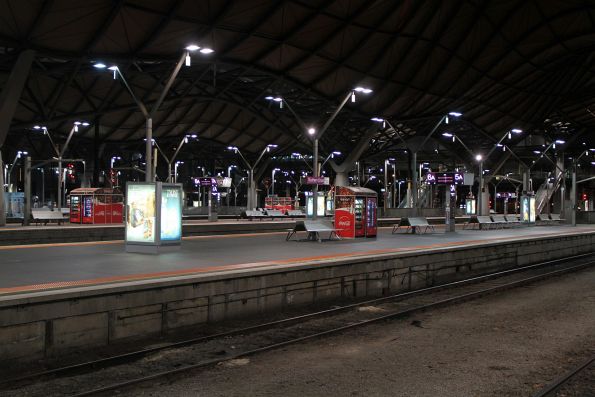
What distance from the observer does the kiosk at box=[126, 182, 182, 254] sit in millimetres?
16422

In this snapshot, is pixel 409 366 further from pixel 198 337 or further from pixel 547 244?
pixel 547 244

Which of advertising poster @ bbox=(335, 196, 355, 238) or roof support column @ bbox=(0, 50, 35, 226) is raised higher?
roof support column @ bbox=(0, 50, 35, 226)

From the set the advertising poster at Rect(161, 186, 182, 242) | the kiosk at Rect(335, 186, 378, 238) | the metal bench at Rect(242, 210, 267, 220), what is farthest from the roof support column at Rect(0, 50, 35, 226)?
the metal bench at Rect(242, 210, 267, 220)

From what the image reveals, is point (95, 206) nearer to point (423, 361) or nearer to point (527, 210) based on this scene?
point (527, 210)

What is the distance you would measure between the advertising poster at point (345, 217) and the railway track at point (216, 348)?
771 cm

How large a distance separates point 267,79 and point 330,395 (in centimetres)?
3984

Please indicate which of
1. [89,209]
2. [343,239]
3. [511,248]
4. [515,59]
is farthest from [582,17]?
[89,209]

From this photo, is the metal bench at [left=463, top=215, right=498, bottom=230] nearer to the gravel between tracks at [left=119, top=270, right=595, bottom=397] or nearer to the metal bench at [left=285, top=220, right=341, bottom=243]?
the metal bench at [left=285, top=220, right=341, bottom=243]

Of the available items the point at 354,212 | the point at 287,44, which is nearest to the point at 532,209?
the point at 287,44

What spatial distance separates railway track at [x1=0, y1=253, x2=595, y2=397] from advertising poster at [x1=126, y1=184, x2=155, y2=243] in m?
6.22

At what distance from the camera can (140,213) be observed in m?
16.7

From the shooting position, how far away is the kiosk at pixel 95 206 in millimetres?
35312

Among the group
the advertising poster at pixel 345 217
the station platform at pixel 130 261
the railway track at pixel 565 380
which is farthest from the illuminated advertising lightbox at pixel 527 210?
the railway track at pixel 565 380

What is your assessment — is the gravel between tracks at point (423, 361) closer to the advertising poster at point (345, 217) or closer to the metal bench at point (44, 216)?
the advertising poster at point (345, 217)
